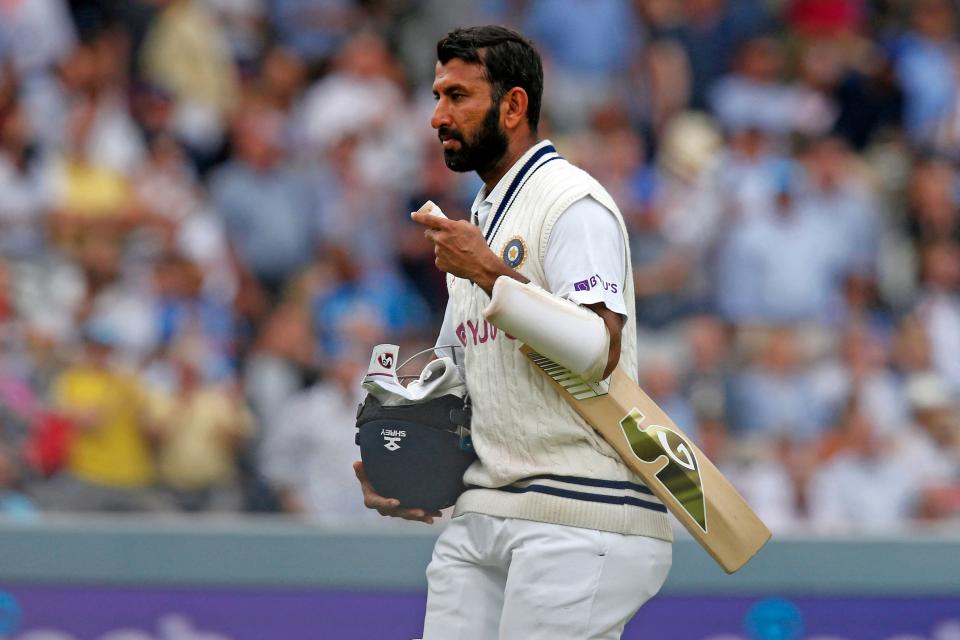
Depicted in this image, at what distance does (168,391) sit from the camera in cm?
881

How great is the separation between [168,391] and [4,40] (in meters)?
3.44

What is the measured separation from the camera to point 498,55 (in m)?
4.11

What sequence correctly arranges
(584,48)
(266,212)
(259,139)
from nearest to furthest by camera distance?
(266,212), (259,139), (584,48)

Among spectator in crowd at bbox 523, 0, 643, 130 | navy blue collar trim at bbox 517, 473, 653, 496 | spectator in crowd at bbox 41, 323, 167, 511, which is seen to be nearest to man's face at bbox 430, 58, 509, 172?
navy blue collar trim at bbox 517, 473, 653, 496

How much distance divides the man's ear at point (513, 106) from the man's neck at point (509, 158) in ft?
0.22

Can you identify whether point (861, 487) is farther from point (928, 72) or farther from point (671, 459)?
point (671, 459)

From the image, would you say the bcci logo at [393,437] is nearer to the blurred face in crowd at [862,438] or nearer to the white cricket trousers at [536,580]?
the white cricket trousers at [536,580]

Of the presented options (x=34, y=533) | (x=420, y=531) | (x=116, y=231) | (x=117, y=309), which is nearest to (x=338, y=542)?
(x=420, y=531)

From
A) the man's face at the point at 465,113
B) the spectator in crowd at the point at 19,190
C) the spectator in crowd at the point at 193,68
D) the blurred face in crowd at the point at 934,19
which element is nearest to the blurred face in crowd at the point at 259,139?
the spectator in crowd at the point at 193,68

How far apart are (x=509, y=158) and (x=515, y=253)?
0.30 m

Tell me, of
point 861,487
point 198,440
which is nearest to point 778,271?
point 861,487

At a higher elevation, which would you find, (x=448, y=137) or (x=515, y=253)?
(x=448, y=137)

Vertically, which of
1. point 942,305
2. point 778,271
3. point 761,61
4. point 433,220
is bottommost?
point 433,220

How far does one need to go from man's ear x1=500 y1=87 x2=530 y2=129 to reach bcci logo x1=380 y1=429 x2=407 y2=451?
0.84 m
